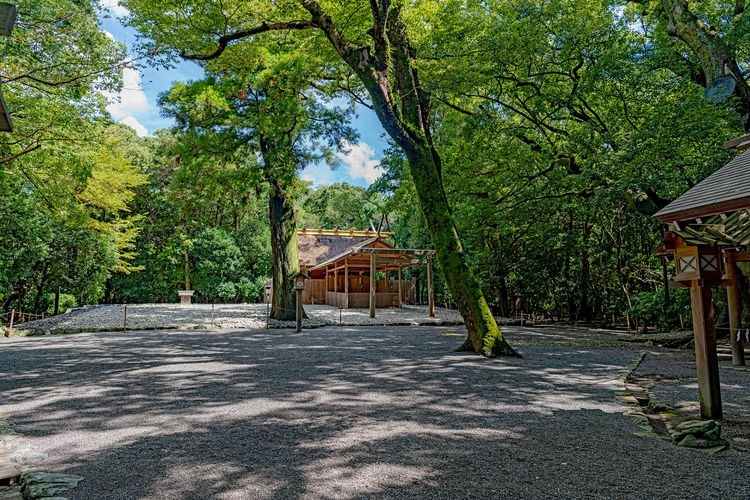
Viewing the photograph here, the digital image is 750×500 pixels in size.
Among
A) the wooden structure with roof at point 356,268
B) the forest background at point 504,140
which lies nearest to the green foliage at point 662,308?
the forest background at point 504,140

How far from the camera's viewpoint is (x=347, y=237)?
2772 centimetres

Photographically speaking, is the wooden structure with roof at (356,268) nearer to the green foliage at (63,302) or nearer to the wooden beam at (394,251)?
the wooden beam at (394,251)

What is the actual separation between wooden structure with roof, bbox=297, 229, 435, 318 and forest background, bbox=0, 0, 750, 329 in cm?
202

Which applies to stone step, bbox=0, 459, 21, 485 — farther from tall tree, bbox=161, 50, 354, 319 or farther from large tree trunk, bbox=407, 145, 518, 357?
tall tree, bbox=161, 50, 354, 319

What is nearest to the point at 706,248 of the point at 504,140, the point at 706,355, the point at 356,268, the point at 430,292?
the point at 706,355

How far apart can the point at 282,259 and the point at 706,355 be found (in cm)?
1253

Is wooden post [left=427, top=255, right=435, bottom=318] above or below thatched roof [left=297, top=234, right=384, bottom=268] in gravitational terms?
below

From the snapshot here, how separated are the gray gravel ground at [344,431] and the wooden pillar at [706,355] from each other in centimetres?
78

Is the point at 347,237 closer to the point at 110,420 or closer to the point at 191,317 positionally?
the point at 191,317

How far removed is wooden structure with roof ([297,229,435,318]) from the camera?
18.4 meters

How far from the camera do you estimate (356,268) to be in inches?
938

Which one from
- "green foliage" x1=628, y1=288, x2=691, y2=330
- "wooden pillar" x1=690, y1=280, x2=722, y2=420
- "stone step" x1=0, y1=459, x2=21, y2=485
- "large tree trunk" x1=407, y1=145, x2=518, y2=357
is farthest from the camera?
"green foliage" x1=628, y1=288, x2=691, y2=330

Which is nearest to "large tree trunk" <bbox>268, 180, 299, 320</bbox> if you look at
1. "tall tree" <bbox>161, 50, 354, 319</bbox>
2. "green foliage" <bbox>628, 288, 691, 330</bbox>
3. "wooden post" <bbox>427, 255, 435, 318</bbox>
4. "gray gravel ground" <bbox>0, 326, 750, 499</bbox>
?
"tall tree" <bbox>161, 50, 354, 319</bbox>

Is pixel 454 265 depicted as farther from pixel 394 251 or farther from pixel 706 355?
pixel 394 251
